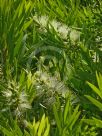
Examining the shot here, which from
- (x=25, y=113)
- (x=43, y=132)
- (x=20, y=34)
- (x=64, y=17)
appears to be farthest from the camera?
(x=64, y=17)

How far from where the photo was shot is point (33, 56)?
845 mm

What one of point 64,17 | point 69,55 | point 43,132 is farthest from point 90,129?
point 64,17

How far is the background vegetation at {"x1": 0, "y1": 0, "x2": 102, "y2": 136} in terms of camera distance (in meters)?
0.64

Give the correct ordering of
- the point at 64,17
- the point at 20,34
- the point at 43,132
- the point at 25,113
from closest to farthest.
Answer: the point at 43,132 → the point at 25,113 → the point at 20,34 → the point at 64,17

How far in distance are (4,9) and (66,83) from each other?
186 mm

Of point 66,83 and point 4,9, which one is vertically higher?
point 4,9

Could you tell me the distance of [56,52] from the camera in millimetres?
871

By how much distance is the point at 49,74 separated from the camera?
75 cm

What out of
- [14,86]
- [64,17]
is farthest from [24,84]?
[64,17]

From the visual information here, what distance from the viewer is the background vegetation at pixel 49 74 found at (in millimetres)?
636

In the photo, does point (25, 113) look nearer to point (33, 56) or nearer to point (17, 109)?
point (17, 109)

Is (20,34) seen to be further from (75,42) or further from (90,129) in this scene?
(90,129)

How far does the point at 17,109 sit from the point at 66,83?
140 millimetres

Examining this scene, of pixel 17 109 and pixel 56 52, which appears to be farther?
pixel 56 52
